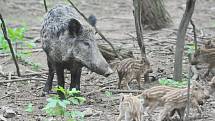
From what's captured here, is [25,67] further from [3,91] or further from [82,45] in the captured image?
[82,45]

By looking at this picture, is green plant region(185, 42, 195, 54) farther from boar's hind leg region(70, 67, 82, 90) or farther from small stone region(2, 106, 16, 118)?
small stone region(2, 106, 16, 118)

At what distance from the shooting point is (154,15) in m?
14.0

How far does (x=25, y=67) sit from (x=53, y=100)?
4317mm

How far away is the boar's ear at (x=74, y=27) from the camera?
26.2ft

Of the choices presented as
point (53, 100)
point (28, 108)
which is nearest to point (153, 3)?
point (28, 108)

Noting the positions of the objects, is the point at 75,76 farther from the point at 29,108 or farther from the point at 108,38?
the point at 108,38

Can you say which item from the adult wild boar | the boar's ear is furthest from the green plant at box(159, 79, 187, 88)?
the boar's ear

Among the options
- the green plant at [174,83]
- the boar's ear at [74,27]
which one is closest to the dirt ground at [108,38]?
the green plant at [174,83]

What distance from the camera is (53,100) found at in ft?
20.7

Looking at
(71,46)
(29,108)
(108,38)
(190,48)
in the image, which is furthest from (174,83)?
(108,38)

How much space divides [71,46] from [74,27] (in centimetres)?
25

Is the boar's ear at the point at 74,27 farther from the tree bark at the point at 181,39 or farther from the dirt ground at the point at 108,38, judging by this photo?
the tree bark at the point at 181,39

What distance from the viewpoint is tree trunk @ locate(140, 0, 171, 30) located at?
44.3ft

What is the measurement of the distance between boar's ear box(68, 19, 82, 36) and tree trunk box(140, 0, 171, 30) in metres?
5.50
